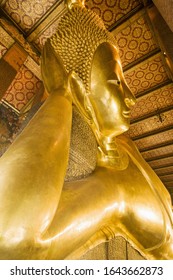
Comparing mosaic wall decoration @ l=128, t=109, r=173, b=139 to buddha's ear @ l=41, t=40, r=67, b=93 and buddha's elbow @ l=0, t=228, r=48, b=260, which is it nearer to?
buddha's ear @ l=41, t=40, r=67, b=93

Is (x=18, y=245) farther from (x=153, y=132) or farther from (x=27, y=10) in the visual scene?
→ (x=153, y=132)

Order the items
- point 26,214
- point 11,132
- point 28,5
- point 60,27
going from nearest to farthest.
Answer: point 26,214 < point 60,27 < point 11,132 < point 28,5

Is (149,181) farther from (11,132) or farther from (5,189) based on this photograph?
(11,132)

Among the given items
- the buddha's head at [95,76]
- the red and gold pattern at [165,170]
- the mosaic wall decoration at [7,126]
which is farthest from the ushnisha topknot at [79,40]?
the red and gold pattern at [165,170]

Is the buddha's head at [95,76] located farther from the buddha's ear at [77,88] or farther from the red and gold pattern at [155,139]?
the red and gold pattern at [155,139]

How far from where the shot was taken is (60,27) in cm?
68

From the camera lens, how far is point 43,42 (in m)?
1.37

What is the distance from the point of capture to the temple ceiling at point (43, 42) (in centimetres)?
117

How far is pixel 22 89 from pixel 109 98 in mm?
915

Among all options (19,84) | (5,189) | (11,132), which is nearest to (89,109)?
(5,189)

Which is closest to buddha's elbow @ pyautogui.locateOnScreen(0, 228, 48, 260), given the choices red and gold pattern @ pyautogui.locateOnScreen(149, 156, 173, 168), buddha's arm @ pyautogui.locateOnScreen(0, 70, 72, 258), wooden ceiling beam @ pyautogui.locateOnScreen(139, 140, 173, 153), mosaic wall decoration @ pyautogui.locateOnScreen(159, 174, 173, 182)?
buddha's arm @ pyautogui.locateOnScreen(0, 70, 72, 258)

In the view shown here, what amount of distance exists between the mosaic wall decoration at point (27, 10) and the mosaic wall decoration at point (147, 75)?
0.75 meters

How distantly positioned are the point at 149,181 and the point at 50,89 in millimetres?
406

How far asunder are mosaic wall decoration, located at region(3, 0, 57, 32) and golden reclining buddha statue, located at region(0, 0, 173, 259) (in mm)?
625
